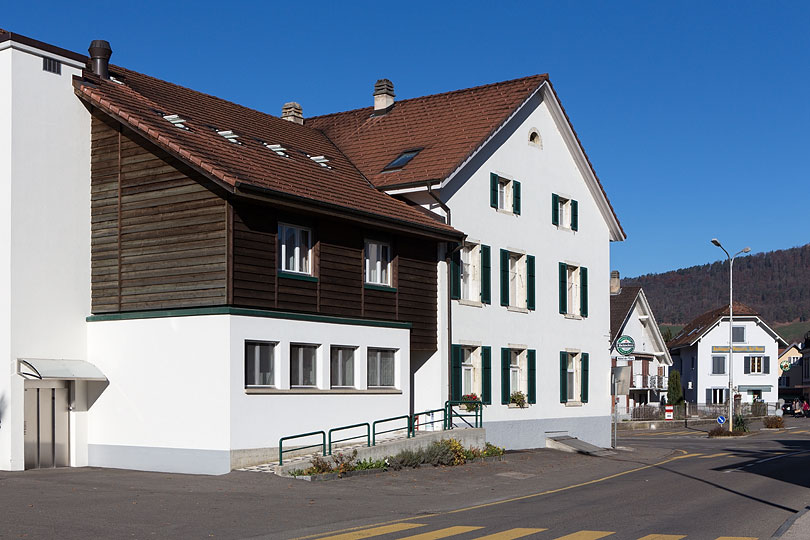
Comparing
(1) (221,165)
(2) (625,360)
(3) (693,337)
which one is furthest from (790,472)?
(3) (693,337)

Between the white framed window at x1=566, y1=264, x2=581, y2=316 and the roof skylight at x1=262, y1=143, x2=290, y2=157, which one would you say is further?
the white framed window at x1=566, y1=264, x2=581, y2=316

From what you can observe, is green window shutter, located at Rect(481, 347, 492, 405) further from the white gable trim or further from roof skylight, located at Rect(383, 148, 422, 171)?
the white gable trim

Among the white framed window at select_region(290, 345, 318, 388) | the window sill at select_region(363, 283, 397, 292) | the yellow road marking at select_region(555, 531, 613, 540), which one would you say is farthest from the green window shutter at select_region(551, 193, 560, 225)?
the yellow road marking at select_region(555, 531, 613, 540)

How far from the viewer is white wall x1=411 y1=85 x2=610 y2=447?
30109 millimetres

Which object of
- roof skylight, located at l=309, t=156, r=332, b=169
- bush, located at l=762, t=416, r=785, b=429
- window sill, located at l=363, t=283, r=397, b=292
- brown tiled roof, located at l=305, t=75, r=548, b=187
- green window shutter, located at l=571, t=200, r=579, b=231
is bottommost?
bush, located at l=762, t=416, r=785, b=429

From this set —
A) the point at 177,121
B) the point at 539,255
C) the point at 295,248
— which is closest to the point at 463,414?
the point at 539,255

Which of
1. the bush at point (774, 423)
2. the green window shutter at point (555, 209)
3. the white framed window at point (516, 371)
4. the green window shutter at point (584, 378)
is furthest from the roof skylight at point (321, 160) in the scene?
the bush at point (774, 423)

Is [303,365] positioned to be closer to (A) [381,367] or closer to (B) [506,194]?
(A) [381,367]

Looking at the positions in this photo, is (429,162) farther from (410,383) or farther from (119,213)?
(119,213)

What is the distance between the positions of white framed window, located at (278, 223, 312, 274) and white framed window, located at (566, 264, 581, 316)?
14.3 meters

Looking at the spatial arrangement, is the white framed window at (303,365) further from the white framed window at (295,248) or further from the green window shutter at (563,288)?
the green window shutter at (563,288)

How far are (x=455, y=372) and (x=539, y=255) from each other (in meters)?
6.69

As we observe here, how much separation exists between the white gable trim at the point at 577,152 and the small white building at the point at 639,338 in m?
28.0

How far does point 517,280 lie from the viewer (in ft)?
108
